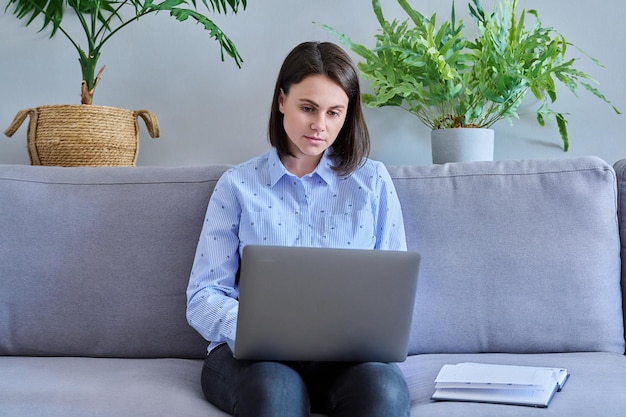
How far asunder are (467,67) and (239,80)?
702 millimetres

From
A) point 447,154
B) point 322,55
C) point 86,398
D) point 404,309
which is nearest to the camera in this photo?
point 404,309

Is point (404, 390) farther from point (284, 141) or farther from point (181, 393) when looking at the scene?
point (284, 141)

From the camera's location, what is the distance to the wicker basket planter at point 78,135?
6.93ft

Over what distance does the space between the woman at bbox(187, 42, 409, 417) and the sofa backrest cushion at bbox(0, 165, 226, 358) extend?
0.15 metres

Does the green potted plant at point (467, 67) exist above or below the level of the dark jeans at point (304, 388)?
above

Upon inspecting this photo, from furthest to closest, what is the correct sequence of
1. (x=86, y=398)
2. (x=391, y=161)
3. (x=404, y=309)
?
(x=391, y=161)
(x=86, y=398)
(x=404, y=309)

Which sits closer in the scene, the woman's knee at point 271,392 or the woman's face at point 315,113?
the woman's knee at point 271,392

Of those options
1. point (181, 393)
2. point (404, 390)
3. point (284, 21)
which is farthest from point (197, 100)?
point (404, 390)

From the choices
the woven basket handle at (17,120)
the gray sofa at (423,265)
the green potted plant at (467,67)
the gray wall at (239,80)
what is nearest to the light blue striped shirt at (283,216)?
the gray sofa at (423,265)

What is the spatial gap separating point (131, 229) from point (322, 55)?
605mm

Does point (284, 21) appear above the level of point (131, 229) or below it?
above

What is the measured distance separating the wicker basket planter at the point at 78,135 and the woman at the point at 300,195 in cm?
55

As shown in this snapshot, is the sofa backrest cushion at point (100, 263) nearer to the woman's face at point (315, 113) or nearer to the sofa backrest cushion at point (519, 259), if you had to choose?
the woman's face at point (315, 113)

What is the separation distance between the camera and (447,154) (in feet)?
6.77
